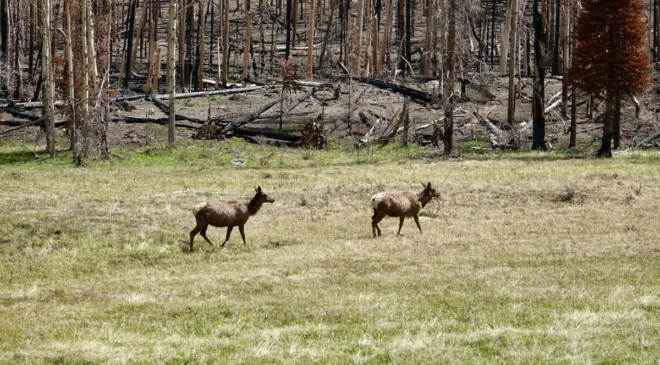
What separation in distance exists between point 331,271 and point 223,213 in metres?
3.19

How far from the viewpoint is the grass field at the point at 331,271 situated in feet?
36.4

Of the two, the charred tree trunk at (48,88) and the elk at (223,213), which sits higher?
the charred tree trunk at (48,88)

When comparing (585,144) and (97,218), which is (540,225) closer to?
(97,218)

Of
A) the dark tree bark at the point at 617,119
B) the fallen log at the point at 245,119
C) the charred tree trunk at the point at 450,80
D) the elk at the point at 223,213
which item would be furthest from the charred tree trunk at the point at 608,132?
the elk at the point at 223,213

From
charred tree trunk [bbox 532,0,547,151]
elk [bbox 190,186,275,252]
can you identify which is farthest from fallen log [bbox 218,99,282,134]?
elk [bbox 190,186,275,252]

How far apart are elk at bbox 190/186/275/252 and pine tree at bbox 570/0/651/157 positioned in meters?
21.3

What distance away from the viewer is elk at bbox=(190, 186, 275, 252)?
1780cm

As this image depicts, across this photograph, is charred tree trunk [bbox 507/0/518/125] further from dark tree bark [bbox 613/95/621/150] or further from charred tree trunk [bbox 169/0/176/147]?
charred tree trunk [bbox 169/0/176/147]

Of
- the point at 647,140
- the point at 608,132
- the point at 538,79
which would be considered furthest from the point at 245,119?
the point at 647,140

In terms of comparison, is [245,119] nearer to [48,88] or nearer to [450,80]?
[450,80]

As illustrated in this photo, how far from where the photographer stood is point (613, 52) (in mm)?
36438

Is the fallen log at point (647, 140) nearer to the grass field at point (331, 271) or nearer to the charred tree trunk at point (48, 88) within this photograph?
the grass field at point (331, 271)

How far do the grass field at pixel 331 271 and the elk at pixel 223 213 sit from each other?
64cm

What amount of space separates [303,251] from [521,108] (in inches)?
1451
